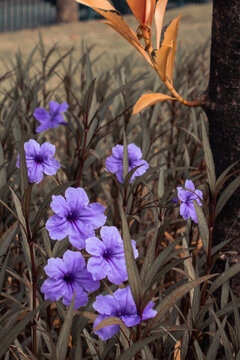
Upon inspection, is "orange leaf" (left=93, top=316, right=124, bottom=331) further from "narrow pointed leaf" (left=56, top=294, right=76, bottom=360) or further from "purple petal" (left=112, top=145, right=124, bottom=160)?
"purple petal" (left=112, top=145, right=124, bottom=160)

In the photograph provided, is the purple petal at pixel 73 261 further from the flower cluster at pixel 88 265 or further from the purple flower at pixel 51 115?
the purple flower at pixel 51 115

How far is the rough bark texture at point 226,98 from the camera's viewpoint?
3.38 feet

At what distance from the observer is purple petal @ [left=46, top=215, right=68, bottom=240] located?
2.30 ft

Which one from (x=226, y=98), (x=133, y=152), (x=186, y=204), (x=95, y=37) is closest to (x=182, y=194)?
(x=186, y=204)

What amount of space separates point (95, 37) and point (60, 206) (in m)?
4.58

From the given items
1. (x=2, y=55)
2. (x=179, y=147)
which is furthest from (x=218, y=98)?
(x=2, y=55)

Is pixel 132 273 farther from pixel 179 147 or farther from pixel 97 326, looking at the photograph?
pixel 179 147

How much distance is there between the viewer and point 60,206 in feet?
2.37

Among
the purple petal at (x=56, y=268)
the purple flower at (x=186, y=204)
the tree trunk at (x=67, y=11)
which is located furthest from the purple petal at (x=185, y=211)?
the tree trunk at (x=67, y=11)

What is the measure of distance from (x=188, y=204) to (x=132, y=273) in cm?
28

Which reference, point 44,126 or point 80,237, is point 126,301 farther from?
point 44,126

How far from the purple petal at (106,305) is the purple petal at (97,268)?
1.0 inches

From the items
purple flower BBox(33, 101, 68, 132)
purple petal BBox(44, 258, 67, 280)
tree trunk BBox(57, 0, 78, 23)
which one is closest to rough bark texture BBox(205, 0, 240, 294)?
purple flower BBox(33, 101, 68, 132)

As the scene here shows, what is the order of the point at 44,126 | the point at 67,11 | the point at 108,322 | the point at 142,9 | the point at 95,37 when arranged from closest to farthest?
the point at 108,322 → the point at 142,9 → the point at 44,126 → the point at 95,37 → the point at 67,11
